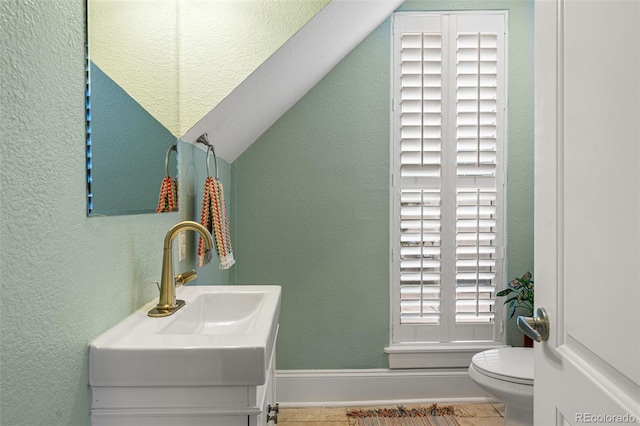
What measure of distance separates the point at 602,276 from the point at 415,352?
2.06 meters

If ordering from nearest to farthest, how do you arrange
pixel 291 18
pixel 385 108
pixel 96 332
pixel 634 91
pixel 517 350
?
1. pixel 634 91
2. pixel 96 332
3. pixel 291 18
4. pixel 517 350
5. pixel 385 108

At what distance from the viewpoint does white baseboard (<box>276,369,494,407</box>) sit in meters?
2.70

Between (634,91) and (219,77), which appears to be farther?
(219,77)

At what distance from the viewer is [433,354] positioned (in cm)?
268

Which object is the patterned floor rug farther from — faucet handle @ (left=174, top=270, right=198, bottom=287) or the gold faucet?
the gold faucet

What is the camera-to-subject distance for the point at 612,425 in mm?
709

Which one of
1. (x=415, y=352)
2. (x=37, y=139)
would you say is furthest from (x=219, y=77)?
(x=415, y=352)

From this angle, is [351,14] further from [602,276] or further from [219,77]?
[602,276]

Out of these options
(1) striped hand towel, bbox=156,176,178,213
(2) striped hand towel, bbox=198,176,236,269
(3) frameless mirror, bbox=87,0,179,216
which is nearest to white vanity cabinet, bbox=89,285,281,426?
(3) frameless mirror, bbox=87,0,179,216

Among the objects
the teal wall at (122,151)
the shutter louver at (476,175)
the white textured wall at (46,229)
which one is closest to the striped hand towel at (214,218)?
the teal wall at (122,151)

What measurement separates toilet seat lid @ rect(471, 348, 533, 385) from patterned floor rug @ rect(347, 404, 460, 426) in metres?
0.48

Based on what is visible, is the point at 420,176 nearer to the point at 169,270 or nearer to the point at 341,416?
the point at 341,416

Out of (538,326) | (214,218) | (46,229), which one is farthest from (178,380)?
(214,218)

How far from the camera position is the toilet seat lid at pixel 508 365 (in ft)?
6.58
